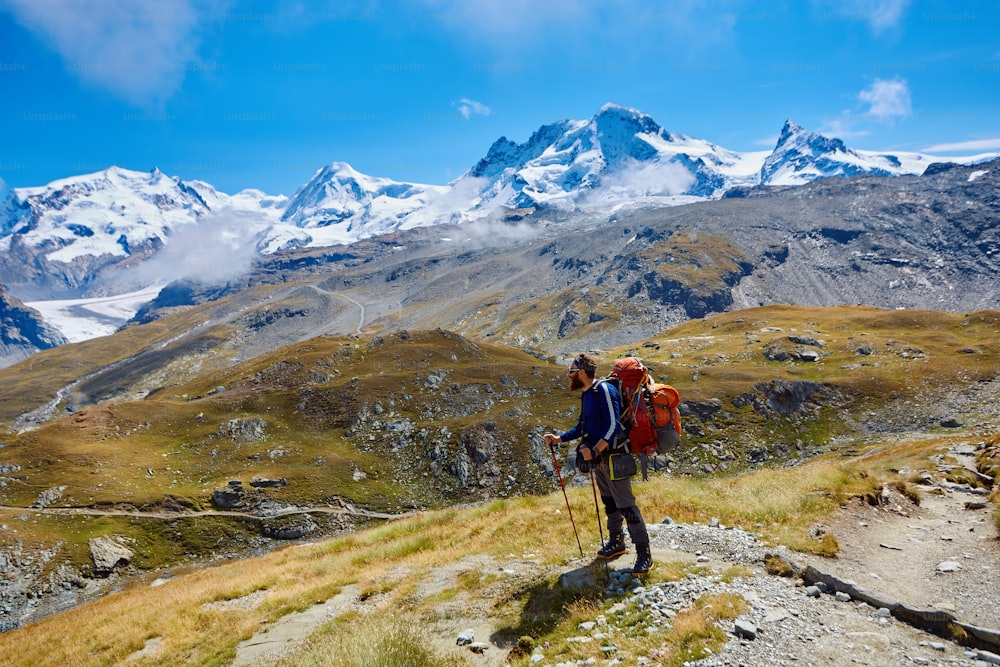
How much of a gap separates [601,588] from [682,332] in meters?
169

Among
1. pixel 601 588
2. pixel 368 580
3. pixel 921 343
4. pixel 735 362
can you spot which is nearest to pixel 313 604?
pixel 368 580

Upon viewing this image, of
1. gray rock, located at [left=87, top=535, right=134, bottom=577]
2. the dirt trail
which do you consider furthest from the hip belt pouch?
gray rock, located at [left=87, top=535, right=134, bottom=577]

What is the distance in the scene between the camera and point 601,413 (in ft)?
36.7

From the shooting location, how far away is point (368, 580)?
14938 millimetres

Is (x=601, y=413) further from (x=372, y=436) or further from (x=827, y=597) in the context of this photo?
(x=372, y=436)

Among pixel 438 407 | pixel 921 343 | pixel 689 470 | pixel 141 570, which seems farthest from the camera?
pixel 921 343

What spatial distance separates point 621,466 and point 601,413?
123 cm

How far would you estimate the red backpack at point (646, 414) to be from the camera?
36.2 feet

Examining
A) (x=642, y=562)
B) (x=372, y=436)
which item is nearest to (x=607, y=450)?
(x=642, y=562)

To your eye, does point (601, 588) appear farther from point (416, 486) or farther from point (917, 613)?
point (416, 486)

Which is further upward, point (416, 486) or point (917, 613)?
point (917, 613)

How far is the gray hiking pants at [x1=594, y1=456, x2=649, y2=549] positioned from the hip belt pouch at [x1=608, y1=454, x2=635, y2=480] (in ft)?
0.55

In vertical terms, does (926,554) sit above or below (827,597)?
below

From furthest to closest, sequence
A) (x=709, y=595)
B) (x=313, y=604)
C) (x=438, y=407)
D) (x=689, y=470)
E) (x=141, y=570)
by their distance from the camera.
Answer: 1. (x=438, y=407)
2. (x=689, y=470)
3. (x=141, y=570)
4. (x=313, y=604)
5. (x=709, y=595)
